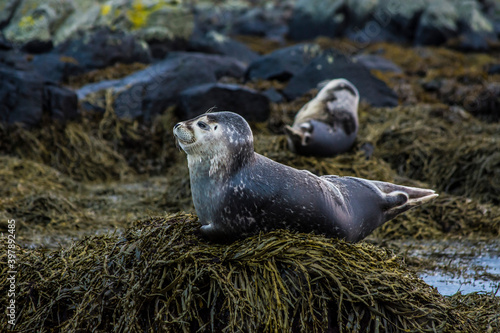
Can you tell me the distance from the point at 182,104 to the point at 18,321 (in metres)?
6.64

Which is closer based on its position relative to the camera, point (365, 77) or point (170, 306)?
point (170, 306)

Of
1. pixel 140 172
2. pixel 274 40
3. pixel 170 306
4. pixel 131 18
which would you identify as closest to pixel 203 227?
pixel 170 306

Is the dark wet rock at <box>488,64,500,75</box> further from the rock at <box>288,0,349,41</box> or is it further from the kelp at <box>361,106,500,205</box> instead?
the rock at <box>288,0,349,41</box>

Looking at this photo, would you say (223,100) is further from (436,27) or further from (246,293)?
(436,27)

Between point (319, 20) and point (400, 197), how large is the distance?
63.2 ft

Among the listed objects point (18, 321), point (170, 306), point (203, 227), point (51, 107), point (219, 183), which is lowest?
point (51, 107)

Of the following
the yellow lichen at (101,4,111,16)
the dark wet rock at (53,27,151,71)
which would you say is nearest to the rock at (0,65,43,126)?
the dark wet rock at (53,27,151,71)

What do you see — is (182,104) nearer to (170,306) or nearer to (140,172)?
(140,172)

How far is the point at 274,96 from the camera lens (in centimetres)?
1086

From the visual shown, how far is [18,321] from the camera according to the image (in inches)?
142

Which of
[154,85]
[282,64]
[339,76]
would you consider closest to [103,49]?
[154,85]

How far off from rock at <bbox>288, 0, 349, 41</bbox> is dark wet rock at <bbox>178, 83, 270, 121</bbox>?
42.0 ft

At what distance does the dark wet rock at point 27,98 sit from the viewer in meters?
8.88

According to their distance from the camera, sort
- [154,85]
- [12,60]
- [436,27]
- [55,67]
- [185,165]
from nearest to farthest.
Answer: [185,165], [12,60], [154,85], [55,67], [436,27]
